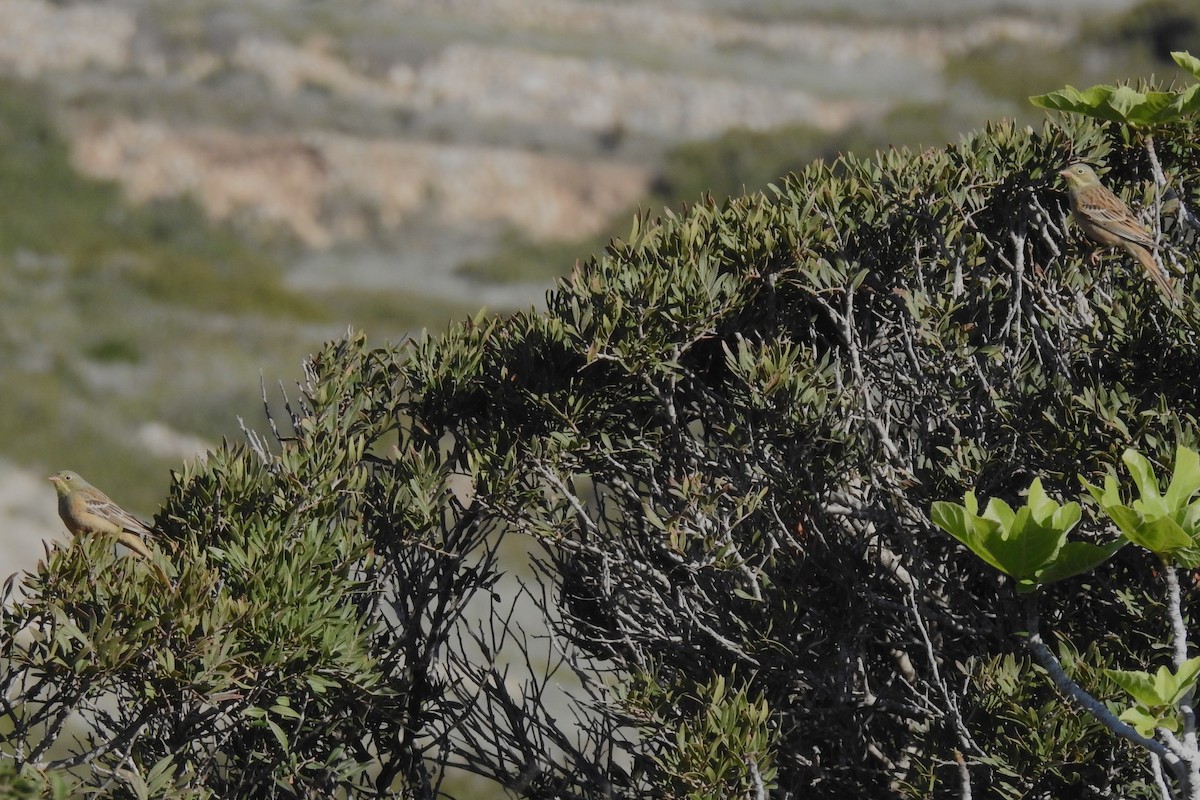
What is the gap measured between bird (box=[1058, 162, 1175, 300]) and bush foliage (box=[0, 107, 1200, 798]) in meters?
0.10

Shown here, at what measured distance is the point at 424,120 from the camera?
46.4 metres

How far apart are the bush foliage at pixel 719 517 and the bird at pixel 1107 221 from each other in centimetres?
10

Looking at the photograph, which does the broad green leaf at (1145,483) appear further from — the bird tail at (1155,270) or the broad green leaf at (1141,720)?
the bird tail at (1155,270)

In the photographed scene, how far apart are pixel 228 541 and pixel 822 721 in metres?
2.05

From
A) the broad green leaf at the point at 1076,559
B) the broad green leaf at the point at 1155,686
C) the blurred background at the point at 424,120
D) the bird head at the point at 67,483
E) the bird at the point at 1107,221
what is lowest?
the broad green leaf at the point at 1155,686

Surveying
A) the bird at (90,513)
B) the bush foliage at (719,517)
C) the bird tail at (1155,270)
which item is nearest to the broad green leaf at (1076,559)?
the bush foliage at (719,517)

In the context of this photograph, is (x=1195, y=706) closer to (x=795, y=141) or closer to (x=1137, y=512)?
(x=1137, y=512)

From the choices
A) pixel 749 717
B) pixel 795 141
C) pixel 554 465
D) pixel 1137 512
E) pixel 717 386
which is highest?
pixel 795 141

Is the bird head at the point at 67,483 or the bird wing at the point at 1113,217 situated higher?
the bird wing at the point at 1113,217

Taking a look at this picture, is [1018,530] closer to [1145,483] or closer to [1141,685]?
[1145,483]

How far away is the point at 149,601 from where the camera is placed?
152 inches

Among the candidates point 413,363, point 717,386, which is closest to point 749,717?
point 717,386

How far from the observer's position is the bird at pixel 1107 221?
4.37 meters

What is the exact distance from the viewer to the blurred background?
1411 inches
